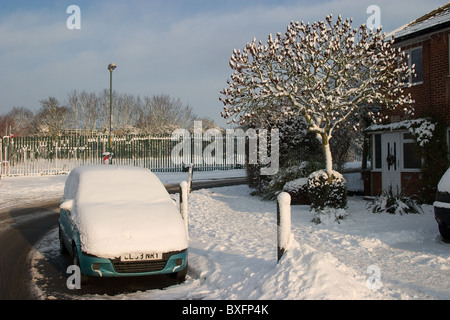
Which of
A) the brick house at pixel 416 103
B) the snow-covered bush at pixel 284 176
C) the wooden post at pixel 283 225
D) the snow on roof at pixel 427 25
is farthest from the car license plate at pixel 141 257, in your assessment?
the snow on roof at pixel 427 25

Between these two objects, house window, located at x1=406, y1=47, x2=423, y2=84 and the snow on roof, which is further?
house window, located at x1=406, y1=47, x2=423, y2=84

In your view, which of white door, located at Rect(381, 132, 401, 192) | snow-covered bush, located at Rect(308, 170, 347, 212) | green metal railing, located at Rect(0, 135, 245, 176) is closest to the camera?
snow-covered bush, located at Rect(308, 170, 347, 212)

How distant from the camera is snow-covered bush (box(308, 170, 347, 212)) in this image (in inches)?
425

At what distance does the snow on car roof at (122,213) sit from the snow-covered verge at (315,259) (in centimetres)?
65

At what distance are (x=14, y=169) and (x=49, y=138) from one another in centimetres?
276

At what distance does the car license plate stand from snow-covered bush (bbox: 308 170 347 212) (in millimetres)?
6181

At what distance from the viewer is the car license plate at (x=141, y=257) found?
518 centimetres

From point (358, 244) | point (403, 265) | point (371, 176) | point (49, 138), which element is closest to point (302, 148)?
point (371, 176)

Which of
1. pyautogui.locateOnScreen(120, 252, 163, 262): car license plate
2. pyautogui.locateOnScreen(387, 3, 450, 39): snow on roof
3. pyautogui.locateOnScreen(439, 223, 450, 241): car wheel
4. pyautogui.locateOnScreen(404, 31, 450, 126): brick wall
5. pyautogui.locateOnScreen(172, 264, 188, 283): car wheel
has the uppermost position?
pyautogui.locateOnScreen(387, 3, 450, 39): snow on roof

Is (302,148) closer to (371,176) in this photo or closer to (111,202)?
(371,176)

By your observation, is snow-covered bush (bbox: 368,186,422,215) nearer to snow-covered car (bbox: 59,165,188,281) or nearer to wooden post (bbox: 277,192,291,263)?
wooden post (bbox: 277,192,291,263)

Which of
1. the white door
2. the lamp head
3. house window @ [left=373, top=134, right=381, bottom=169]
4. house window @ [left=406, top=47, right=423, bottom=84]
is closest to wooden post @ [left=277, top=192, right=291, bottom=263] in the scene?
the white door
